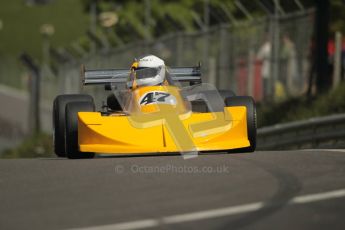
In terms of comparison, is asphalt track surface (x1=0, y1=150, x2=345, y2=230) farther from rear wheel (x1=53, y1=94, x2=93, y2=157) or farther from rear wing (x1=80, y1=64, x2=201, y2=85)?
rear wing (x1=80, y1=64, x2=201, y2=85)

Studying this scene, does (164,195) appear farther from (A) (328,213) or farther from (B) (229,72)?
(B) (229,72)

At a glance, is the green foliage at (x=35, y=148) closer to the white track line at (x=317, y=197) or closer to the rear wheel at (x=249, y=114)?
the rear wheel at (x=249, y=114)

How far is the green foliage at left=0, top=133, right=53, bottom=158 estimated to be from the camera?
34.7 meters

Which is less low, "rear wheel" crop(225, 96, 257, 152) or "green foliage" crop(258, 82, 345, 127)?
"rear wheel" crop(225, 96, 257, 152)

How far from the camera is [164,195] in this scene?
9367 mm

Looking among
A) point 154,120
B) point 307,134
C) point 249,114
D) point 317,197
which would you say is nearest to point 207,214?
point 317,197

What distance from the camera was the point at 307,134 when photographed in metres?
17.2

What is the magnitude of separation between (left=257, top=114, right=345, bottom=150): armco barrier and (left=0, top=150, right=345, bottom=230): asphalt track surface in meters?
3.99

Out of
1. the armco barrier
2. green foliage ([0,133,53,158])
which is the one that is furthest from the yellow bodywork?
green foliage ([0,133,53,158])

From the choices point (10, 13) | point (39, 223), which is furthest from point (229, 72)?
point (10, 13)

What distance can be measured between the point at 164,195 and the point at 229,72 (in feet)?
52.1

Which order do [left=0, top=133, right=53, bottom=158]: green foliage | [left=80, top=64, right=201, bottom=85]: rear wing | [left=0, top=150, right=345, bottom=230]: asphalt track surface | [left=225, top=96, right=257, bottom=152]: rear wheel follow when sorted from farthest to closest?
1. [left=0, top=133, right=53, bottom=158]: green foliage
2. [left=80, top=64, right=201, bottom=85]: rear wing
3. [left=225, top=96, right=257, bottom=152]: rear wheel
4. [left=0, top=150, right=345, bottom=230]: asphalt track surface

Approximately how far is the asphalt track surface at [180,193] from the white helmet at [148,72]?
107 inches

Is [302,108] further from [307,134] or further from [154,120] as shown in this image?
[154,120]
